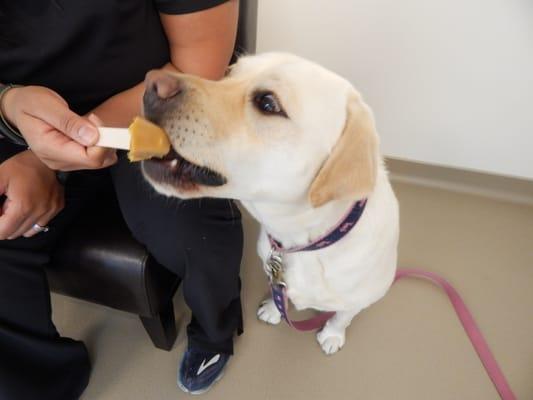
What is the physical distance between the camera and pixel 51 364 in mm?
980

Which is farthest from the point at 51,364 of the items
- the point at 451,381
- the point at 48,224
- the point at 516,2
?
the point at 516,2

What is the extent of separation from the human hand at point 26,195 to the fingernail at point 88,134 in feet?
0.74

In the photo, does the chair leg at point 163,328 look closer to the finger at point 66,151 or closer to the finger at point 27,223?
the finger at point 27,223

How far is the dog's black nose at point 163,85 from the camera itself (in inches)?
23.9

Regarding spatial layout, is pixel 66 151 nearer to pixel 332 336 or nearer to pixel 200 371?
pixel 200 371

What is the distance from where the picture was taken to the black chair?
0.88 meters

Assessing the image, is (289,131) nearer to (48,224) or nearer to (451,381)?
(48,224)

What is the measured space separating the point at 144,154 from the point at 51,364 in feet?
2.29

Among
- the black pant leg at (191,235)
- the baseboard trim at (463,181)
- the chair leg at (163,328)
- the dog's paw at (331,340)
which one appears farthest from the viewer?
the baseboard trim at (463,181)

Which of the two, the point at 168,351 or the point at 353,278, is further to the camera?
the point at 168,351

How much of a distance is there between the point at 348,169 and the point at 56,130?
1.59 ft

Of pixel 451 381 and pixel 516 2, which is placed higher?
pixel 516 2

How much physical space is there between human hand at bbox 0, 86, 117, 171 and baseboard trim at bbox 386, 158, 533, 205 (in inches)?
53.0

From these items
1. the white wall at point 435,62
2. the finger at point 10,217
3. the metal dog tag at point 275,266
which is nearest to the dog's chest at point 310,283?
the metal dog tag at point 275,266
